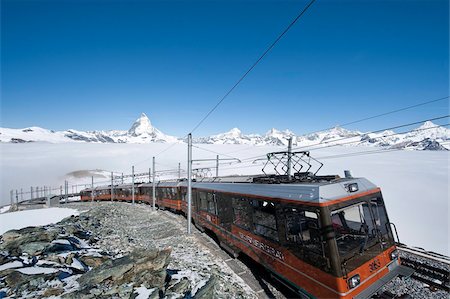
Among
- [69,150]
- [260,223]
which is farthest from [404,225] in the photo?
[69,150]

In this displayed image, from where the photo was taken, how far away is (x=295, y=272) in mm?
5852

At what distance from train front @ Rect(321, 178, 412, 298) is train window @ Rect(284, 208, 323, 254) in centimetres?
31

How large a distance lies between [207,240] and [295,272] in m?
7.57

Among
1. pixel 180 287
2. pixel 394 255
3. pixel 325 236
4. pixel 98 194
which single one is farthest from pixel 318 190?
pixel 98 194

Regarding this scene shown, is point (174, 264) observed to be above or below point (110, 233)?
above

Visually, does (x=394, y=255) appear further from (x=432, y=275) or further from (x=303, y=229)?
(x=303, y=229)

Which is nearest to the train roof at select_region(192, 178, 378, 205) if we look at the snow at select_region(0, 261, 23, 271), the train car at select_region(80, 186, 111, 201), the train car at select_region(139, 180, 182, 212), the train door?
the train door

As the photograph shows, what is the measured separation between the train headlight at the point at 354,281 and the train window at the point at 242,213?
11.8 ft

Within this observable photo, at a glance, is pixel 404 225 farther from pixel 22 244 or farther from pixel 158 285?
pixel 22 244

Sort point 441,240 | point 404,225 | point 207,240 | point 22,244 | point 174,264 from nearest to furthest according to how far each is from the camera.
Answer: point 174,264 < point 22,244 < point 207,240 < point 441,240 < point 404,225

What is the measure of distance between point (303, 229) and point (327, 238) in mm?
736

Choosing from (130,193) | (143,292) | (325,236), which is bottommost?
(130,193)

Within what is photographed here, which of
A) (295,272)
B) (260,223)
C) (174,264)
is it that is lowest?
(174,264)

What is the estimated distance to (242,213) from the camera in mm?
8516
